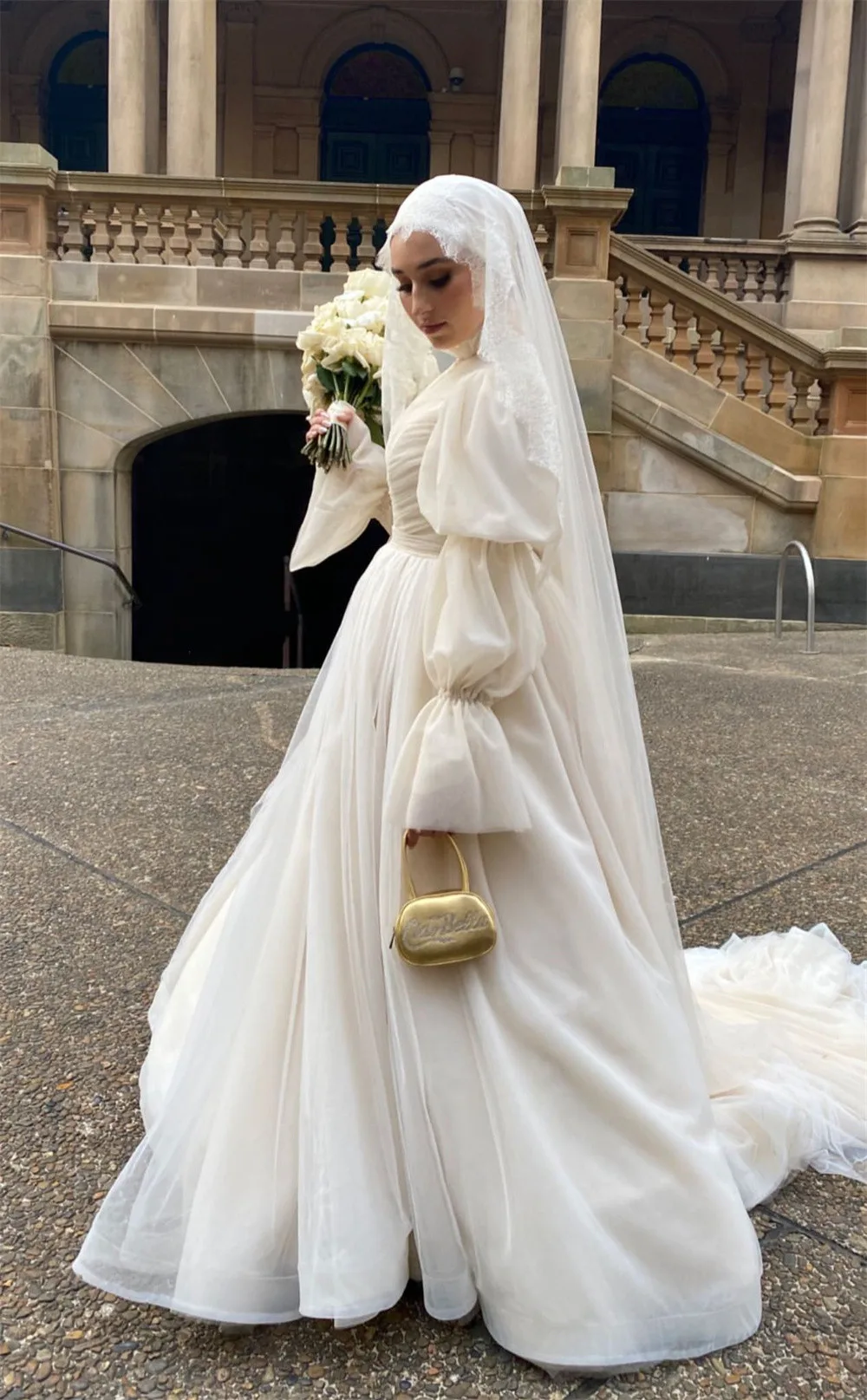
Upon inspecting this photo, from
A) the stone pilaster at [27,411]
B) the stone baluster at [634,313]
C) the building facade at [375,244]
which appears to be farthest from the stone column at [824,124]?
the stone pilaster at [27,411]

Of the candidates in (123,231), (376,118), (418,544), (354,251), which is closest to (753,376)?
(354,251)

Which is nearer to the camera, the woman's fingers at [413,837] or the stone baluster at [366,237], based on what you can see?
the woman's fingers at [413,837]

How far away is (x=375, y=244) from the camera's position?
1013cm

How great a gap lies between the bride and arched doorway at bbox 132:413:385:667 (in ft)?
36.8

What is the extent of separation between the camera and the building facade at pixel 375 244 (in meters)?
9.25

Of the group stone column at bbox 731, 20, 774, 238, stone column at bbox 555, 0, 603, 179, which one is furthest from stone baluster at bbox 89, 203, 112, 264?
stone column at bbox 731, 20, 774, 238

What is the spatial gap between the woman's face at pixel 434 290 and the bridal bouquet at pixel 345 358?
505mm

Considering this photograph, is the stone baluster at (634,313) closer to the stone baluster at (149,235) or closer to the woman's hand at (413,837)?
the stone baluster at (149,235)

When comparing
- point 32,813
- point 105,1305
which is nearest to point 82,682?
point 32,813

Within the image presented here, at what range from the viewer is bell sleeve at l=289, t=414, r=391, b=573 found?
7.92 feet

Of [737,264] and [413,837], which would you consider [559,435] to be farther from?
[737,264]

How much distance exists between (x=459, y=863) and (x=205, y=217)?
8.99 meters

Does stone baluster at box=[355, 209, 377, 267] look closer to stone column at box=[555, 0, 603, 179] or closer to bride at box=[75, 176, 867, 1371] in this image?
stone column at box=[555, 0, 603, 179]

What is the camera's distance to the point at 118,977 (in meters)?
3.09
